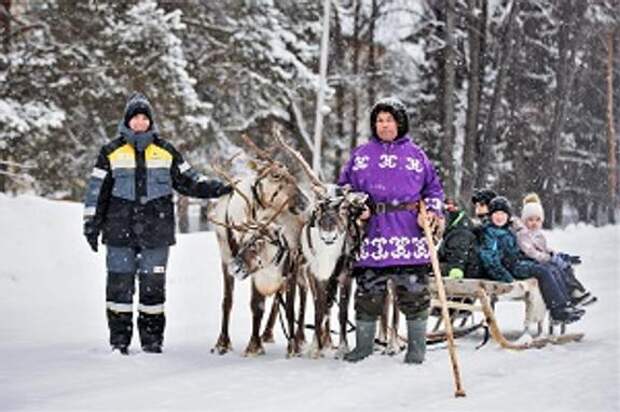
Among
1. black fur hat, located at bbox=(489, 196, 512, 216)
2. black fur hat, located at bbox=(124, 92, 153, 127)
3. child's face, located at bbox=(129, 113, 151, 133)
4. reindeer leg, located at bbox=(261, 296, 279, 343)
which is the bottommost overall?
reindeer leg, located at bbox=(261, 296, 279, 343)

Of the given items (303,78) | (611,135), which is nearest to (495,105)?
(303,78)

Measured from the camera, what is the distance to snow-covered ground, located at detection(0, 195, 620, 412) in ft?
18.1

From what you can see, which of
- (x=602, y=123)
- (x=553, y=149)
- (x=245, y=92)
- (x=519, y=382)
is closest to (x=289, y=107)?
(x=245, y=92)

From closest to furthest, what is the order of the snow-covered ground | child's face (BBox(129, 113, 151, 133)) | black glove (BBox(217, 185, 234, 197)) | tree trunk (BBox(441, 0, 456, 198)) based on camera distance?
the snow-covered ground < child's face (BBox(129, 113, 151, 133)) < black glove (BBox(217, 185, 234, 197)) < tree trunk (BBox(441, 0, 456, 198))

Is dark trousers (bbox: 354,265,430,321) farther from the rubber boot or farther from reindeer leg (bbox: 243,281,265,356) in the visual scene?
reindeer leg (bbox: 243,281,265,356)

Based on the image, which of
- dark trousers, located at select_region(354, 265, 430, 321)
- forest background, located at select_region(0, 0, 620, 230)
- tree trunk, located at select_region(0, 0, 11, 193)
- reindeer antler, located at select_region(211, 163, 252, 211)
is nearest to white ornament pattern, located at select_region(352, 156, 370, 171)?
dark trousers, located at select_region(354, 265, 430, 321)

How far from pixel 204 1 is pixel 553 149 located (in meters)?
12.2

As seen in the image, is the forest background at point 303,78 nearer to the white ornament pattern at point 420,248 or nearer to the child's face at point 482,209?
the child's face at point 482,209

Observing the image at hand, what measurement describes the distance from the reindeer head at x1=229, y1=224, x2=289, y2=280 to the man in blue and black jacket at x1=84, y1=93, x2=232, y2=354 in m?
0.64

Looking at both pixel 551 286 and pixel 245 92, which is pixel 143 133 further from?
pixel 245 92

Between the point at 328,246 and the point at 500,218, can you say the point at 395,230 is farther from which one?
the point at 500,218

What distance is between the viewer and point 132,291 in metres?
7.52

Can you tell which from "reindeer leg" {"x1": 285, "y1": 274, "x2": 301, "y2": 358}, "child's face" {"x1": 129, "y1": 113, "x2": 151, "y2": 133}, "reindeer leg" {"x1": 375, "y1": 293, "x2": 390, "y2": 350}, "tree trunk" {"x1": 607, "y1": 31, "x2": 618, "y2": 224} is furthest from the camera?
"tree trunk" {"x1": 607, "y1": 31, "x2": 618, "y2": 224}

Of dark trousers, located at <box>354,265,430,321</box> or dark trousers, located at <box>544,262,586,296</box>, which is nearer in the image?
dark trousers, located at <box>354,265,430,321</box>
